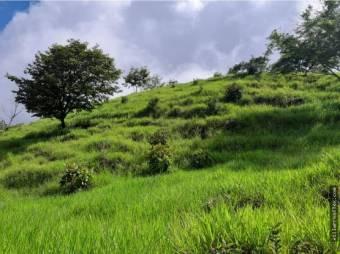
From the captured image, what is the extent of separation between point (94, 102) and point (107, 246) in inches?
1106

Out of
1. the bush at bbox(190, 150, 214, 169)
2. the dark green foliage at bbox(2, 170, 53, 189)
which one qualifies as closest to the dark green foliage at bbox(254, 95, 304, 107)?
the bush at bbox(190, 150, 214, 169)

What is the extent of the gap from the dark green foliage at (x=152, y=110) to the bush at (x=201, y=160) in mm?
11402

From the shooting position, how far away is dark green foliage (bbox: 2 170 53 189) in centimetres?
1702

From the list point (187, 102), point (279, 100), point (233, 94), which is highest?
point (233, 94)

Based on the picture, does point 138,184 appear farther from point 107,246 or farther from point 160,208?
point 107,246

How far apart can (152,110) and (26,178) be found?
12.9 meters

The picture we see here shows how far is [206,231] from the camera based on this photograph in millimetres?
3855

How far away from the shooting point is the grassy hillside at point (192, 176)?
3.84 m

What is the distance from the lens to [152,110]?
28.9 m

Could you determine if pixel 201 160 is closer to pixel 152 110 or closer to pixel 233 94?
pixel 233 94

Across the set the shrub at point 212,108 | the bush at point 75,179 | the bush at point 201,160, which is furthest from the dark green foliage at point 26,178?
the shrub at point 212,108

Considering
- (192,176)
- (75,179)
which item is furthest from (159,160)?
(75,179)

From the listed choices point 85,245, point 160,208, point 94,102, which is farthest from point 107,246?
point 94,102

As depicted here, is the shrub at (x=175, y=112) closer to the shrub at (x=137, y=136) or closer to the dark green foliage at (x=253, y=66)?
the shrub at (x=137, y=136)
